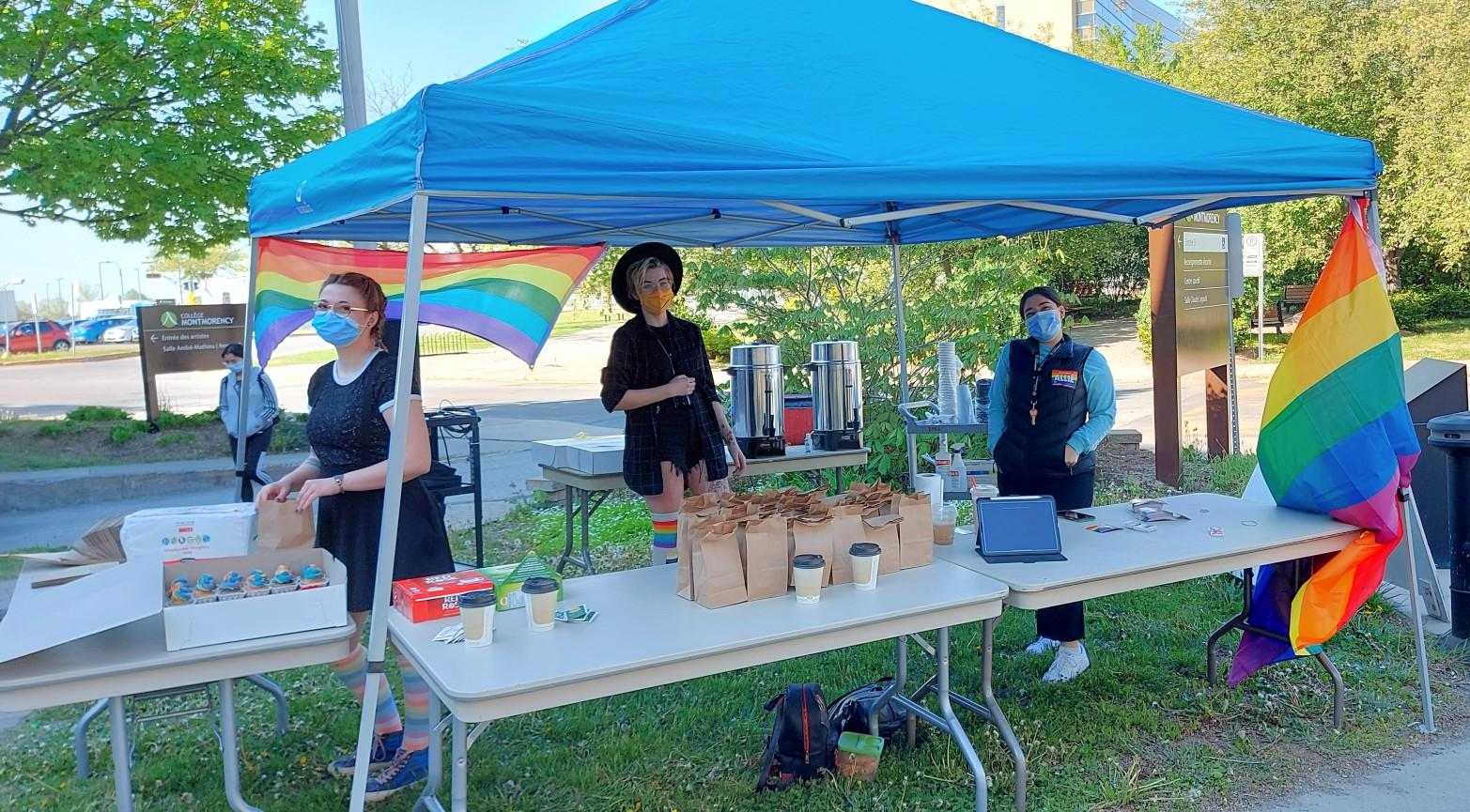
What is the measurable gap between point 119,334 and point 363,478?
42372 mm

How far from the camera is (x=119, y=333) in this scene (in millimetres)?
38562

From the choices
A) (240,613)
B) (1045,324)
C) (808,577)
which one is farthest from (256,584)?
(1045,324)

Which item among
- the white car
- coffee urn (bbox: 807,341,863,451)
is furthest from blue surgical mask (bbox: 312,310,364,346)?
the white car

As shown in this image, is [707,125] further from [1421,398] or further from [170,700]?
[1421,398]

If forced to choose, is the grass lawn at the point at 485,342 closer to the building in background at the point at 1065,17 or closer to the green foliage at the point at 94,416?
the green foliage at the point at 94,416

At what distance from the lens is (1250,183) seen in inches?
129

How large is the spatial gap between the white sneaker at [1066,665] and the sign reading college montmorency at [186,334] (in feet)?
32.9

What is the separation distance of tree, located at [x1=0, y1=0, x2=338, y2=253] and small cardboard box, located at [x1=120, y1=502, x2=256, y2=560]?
27.5 ft

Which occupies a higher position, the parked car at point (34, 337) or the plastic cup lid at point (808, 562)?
the parked car at point (34, 337)

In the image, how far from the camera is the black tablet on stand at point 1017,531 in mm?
Result: 3156

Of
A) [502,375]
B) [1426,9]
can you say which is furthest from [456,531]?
[1426,9]

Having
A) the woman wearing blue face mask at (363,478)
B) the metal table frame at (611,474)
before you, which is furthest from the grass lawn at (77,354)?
the woman wearing blue face mask at (363,478)

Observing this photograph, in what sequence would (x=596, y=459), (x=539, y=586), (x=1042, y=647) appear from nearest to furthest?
(x=539, y=586) → (x=1042, y=647) → (x=596, y=459)

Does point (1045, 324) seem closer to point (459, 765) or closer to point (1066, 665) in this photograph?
point (1066, 665)
